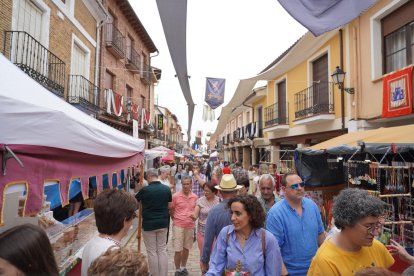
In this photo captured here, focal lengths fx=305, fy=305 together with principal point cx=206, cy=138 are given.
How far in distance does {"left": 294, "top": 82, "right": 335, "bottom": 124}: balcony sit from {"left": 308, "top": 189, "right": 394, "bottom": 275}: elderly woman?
965 centimetres

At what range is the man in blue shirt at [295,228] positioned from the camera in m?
2.91

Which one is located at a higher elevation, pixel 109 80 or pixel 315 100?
pixel 109 80

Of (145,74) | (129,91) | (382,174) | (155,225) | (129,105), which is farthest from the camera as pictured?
(145,74)

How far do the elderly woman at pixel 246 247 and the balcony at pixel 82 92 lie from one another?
8.97 metres

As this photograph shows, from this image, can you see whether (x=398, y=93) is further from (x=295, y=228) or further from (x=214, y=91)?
(x=295, y=228)

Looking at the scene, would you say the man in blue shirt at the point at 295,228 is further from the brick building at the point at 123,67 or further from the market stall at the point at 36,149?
the brick building at the point at 123,67

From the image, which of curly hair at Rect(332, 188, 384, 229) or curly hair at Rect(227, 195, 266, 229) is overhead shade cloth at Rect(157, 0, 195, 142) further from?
curly hair at Rect(332, 188, 384, 229)

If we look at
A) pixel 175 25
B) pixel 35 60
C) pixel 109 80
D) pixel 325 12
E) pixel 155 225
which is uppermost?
pixel 109 80

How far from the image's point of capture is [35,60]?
7914 millimetres

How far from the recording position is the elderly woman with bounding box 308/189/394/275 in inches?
75.3

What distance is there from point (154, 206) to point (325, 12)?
3621mm

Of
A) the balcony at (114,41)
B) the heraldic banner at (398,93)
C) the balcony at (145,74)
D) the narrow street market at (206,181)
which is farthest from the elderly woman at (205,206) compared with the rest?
the balcony at (145,74)

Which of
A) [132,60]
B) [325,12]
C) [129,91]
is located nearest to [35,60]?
[325,12]

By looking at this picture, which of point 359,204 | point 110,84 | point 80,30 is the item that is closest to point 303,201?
point 359,204
